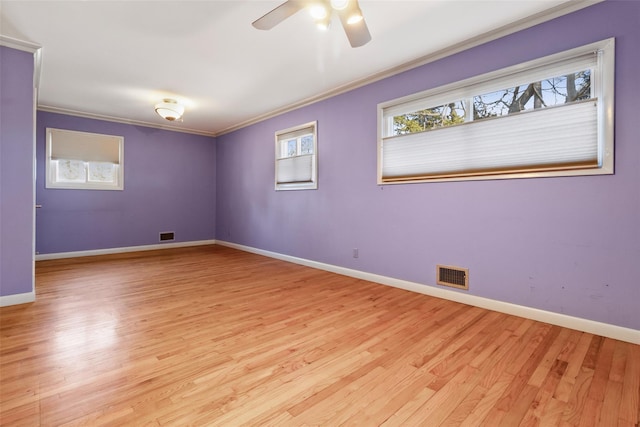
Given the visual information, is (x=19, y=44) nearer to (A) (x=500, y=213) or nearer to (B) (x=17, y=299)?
(B) (x=17, y=299)

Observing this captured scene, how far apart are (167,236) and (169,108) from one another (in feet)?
9.94

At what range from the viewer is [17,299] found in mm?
2896

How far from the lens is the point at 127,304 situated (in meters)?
2.90

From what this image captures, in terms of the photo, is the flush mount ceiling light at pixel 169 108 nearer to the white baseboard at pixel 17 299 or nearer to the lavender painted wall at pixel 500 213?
the lavender painted wall at pixel 500 213

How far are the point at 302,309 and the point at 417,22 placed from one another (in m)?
2.85

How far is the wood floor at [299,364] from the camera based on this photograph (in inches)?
55.4

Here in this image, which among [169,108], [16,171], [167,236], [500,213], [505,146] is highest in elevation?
[169,108]

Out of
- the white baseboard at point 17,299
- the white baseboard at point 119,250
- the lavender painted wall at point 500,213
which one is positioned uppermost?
the lavender painted wall at point 500,213

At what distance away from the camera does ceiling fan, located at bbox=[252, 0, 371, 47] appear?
1941 millimetres

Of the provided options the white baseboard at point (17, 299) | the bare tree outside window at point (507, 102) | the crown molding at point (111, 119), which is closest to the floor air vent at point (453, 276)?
the bare tree outside window at point (507, 102)

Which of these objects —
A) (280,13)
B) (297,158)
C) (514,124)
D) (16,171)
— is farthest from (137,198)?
(514,124)

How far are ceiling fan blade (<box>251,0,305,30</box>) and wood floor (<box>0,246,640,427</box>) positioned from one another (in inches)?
92.6

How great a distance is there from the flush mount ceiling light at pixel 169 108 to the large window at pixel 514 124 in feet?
10.9

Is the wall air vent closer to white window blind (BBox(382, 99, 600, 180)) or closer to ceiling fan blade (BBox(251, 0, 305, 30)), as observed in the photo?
white window blind (BBox(382, 99, 600, 180))
